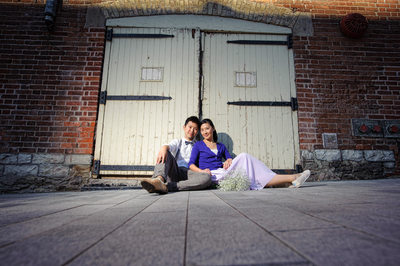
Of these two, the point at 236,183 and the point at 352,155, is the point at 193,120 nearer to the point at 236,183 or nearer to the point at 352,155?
the point at 236,183

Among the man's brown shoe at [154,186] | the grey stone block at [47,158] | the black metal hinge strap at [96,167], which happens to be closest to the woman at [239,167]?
the man's brown shoe at [154,186]

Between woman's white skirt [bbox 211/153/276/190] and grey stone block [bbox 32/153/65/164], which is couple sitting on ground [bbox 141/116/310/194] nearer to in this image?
woman's white skirt [bbox 211/153/276/190]

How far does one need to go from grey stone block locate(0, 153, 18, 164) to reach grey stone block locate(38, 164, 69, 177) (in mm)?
372

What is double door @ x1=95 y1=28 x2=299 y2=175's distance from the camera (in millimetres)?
2984

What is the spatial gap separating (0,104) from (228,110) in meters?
3.42

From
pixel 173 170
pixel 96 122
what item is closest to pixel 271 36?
pixel 173 170

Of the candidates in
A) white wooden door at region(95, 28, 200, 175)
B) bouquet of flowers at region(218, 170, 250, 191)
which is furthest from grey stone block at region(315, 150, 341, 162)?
white wooden door at region(95, 28, 200, 175)

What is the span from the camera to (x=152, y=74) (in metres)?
3.18

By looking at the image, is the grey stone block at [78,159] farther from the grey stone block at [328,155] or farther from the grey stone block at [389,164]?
the grey stone block at [389,164]

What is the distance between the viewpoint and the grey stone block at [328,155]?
2.98 m

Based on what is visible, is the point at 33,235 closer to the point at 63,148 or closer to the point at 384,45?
the point at 63,148

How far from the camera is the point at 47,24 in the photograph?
121 inches

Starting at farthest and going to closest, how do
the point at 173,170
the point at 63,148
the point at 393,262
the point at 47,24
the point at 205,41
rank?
the point at 205,41 < the point at 47,24 < the point at 63,148 < the point at 173,170 < the point at 393,262

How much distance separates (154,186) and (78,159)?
1.77 meters
